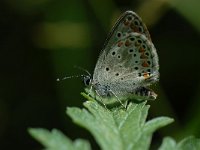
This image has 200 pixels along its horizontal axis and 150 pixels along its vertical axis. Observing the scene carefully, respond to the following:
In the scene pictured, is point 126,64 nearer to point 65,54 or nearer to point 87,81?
point 87,81

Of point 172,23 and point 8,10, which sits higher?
point 8,10

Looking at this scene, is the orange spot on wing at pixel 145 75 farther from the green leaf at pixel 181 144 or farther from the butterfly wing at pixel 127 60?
the green leaf at pixel 181 144

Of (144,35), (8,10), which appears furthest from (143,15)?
(144,35)

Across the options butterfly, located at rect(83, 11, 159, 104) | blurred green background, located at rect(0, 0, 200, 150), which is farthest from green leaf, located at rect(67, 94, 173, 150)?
blurred green background, located at rect(0, 0, 200, 150)

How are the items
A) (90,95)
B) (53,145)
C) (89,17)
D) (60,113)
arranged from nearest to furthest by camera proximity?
(53,145)
(90,95)
(60,113)
(89,17)

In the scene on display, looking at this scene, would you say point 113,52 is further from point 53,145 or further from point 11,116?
point 11,116

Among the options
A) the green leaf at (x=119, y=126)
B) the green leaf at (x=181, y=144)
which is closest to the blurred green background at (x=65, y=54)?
the green leaf at (x=119, y=126)

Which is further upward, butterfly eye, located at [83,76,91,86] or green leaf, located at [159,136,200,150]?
butterfly eye, located at [83,76,91,86]

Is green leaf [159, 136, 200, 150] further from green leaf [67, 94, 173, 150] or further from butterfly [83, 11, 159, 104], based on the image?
butterfly [83, 11, 159, 104]
